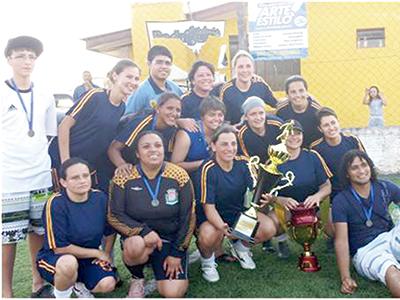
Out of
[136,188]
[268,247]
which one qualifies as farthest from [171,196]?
[268,247]

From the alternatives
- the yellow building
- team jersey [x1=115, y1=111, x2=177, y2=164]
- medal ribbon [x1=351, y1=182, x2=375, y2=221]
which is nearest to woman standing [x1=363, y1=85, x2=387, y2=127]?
the yellow building

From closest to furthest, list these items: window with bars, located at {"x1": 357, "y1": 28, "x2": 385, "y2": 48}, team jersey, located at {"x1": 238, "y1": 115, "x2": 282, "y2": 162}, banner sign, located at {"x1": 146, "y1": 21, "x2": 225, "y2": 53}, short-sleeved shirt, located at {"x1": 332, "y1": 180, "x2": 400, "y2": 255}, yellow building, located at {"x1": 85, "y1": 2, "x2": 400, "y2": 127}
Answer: short-sleeved shirt, located at {"x1": 332, "y1": 180, "x2": 400, "y2": 255} < team jersey, located at {"x1": 238, "y1": 115, "x2": 282, "y2": 162} < banner sign, located at {"x1": 146, "y1": 21, "x2": 225, "y2": 53} < yellow building, located at {"x1": 85, "y1": 2, "x2": 400, "y2": 127} < window with bars, located at {"x1": 357, "y1": 28, "x2": 385, "y2": 48}

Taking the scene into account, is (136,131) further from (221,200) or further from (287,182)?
(287,182)

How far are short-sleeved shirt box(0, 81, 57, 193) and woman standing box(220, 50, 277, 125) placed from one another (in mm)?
1600

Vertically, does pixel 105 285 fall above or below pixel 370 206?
below

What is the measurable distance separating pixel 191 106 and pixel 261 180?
92 cm

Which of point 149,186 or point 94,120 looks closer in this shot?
point 149,186

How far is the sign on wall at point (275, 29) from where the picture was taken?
7.74 metres

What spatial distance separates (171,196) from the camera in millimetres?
3102

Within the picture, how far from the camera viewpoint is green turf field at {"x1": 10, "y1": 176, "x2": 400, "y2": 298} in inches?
119

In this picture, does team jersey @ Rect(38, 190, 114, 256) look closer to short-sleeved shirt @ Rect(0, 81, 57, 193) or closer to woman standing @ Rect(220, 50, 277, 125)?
short-sleeved shirt @ Rect(0, 81, 57, 193)

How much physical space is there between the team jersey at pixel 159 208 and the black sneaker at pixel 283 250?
91cm

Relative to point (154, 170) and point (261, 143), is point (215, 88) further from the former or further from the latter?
point (154, 170)

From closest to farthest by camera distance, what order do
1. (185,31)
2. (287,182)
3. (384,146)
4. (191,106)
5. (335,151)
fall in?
(287,182)
(335,151)
(191,106)
(384,146)
(185,31)
